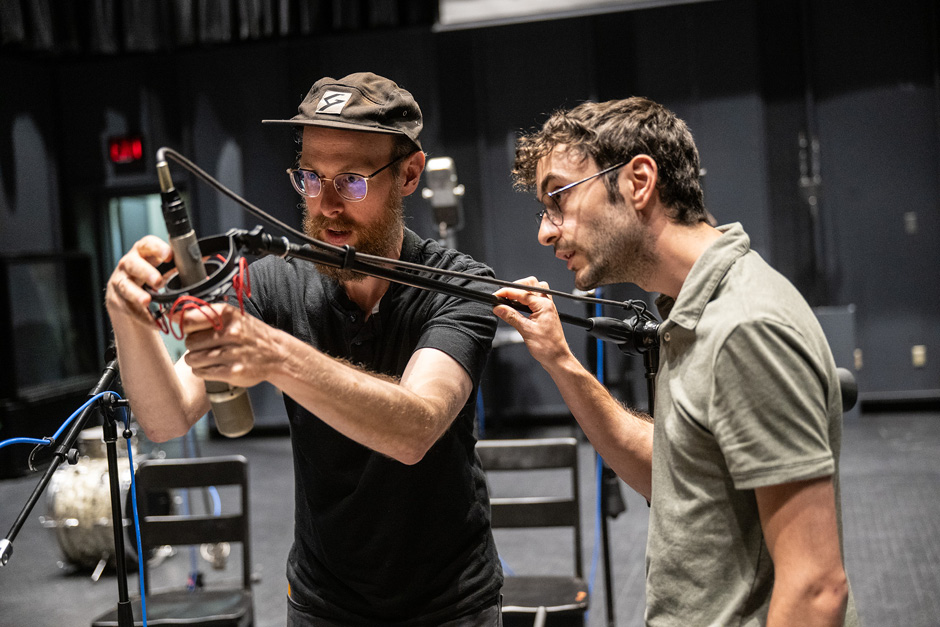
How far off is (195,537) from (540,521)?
124cm

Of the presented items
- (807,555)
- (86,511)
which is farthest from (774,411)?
(86,511)

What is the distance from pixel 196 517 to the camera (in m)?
3.02

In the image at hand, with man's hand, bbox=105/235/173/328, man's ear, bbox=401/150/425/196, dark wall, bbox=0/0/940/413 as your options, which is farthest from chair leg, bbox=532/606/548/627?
dark wall, bbox=0/0/940/413

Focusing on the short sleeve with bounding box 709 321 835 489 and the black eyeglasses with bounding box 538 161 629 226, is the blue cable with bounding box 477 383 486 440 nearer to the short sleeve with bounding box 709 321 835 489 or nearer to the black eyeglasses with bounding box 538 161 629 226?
the black eyeglasses with bounding box 538 161 629 226

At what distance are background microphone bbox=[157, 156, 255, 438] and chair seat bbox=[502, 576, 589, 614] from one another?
70.8 inches

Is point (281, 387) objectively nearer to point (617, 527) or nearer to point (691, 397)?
point (691, 397)

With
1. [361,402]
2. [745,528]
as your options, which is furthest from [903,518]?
[361,402]

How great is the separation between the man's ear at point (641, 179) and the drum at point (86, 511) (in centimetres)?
366

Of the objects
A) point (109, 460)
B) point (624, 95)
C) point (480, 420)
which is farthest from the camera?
point (624, 95)

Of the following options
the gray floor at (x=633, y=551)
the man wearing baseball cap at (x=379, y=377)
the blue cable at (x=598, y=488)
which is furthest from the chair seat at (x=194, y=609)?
the man wearing baseball cap at (x=379, y=377)

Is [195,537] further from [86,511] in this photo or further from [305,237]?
[305,237]

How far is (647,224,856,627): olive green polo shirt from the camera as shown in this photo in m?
1.03

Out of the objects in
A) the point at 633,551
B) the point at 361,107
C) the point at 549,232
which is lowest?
the point at 633,551

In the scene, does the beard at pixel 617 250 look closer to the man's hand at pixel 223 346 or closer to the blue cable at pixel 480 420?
the man's hand at pixel 223 346
